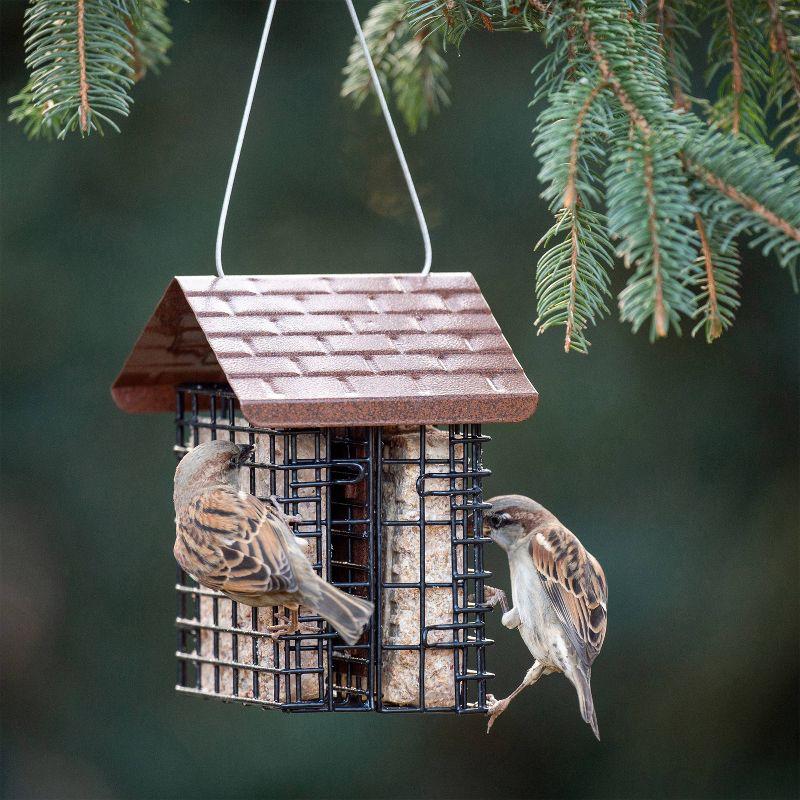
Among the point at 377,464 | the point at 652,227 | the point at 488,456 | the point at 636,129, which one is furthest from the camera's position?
the point at 488,456

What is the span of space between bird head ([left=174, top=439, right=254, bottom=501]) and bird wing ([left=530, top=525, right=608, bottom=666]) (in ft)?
3.32

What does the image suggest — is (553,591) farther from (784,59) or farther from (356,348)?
(784,59)

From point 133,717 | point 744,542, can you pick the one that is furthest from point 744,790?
point 133,717

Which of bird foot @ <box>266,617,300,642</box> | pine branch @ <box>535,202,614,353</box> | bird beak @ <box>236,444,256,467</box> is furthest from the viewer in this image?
bird beak @ <box>236,444,256,467</box>

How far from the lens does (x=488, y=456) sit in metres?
7.30

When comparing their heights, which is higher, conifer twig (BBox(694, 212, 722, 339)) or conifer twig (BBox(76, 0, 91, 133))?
conifer twig (BBox(76, 0, 91, 133))

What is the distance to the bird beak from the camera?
3619 mm

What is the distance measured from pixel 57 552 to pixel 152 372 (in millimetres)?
3431

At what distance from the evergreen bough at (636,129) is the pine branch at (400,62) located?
1.49ft

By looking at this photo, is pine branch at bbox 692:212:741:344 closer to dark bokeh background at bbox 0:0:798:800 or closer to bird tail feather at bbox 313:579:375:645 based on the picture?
bird tail feather at bbox 313:579:375:645

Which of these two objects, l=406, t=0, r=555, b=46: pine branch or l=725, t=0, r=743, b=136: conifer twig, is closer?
l=406, t=0, r=555, b=46: pine branch

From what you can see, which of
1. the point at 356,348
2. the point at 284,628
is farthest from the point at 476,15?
the point at 284,628

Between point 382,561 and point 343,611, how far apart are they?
0.35 m

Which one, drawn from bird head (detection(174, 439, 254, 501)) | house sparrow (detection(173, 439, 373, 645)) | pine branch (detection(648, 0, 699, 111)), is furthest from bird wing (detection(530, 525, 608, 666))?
pine branch (detection(648, 0, 699, 111))
